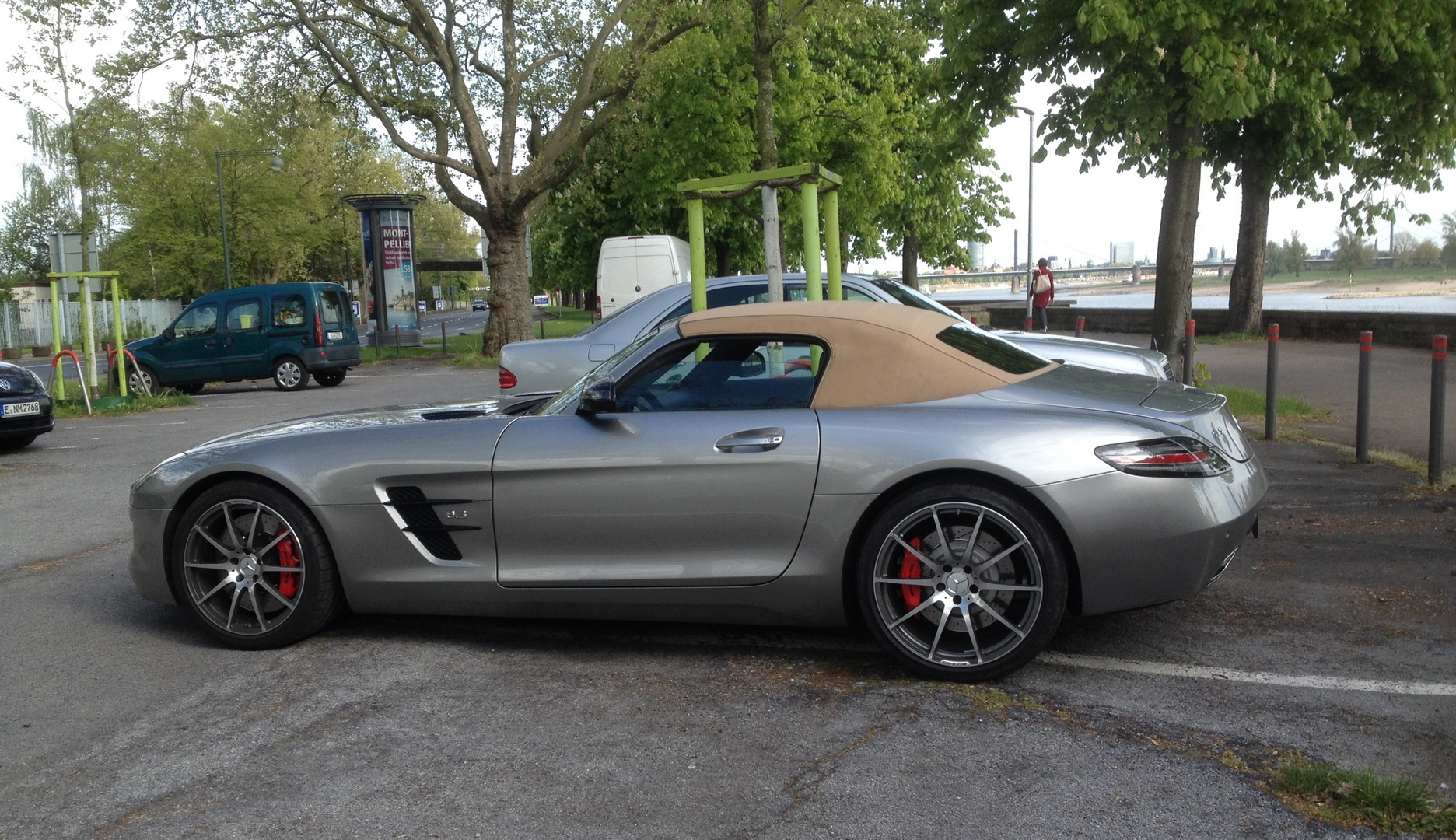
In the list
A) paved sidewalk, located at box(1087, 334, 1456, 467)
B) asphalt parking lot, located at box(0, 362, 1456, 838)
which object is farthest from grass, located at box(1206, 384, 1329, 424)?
asphalt parking lot, located at box(0, 362, 1456, 838)

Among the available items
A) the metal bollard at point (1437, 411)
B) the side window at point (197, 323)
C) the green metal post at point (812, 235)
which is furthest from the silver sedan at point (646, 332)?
the side window at point (197, 323)

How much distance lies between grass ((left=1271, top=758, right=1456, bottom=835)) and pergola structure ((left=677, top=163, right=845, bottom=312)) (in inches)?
167

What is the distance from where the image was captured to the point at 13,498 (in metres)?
9.22

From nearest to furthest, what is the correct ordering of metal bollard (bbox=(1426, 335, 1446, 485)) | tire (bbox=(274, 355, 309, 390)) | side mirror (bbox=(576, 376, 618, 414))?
side mirror (bbox=(576, 376, 618, 414)) < metal bollard (bbox=(1426, 335, 1446, 485)) < tire (bbox=(274, 355, 309, 390))

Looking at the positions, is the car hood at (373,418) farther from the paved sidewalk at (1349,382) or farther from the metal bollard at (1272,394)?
the metal bollard at (1272,394)

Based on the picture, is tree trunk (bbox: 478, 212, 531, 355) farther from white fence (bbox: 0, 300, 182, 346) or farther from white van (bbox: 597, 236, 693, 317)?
white fence (bbox: 0, 300, 182, 346)

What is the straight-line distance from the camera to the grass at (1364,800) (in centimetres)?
295

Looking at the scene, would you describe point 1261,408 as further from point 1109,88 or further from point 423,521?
point 423,521

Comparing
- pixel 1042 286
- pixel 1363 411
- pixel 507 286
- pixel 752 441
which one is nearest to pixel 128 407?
pixel 507 286

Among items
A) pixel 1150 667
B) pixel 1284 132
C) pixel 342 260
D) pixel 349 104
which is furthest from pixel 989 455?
pixel 342 260

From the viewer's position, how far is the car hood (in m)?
4.96

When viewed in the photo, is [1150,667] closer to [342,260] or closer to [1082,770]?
[1082,770]

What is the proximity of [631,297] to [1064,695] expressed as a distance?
1913cm

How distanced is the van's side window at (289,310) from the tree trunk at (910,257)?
24.4 meters
